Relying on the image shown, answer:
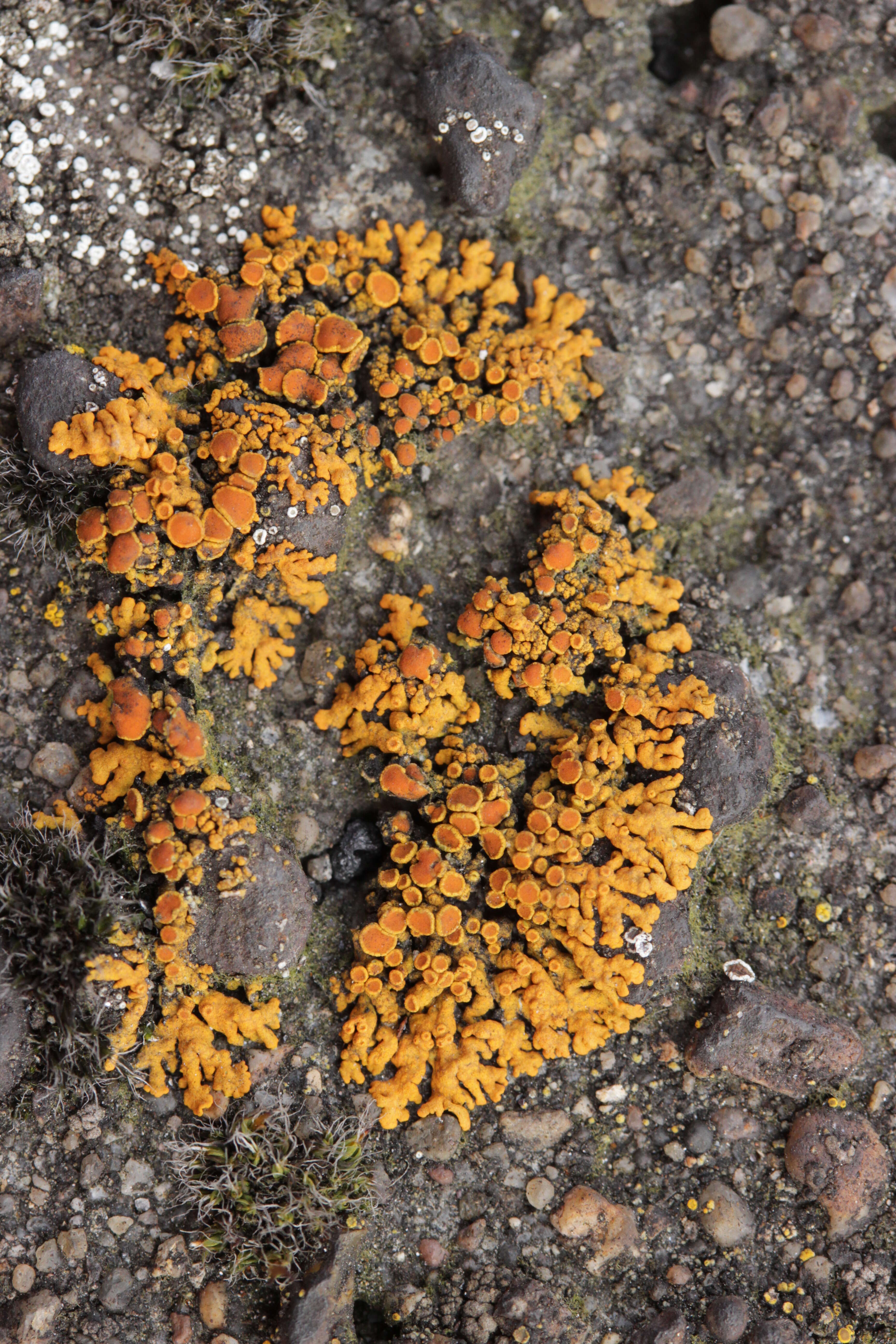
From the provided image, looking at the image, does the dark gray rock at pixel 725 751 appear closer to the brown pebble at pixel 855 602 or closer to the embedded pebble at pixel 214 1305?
the brown pebble at pixel 855 602

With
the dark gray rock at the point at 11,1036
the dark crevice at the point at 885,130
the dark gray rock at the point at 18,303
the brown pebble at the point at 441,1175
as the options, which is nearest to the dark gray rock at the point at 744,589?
the dark crevice at the point at 885,130

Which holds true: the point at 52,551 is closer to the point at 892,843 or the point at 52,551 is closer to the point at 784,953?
the point at 784,953

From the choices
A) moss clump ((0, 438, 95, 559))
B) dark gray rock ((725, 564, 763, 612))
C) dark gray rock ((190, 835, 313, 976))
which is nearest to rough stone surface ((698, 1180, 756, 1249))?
dark gray rock ((190, 835, 313, 976))

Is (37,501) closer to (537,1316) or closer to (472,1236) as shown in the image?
(472,1236)

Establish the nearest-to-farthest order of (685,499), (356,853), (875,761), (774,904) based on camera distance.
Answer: (356,853), (774,904), (875,761), (685,499)

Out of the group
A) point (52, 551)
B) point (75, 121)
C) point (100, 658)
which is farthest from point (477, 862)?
point (75, 121)

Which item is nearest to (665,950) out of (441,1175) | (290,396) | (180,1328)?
(441,1175)
